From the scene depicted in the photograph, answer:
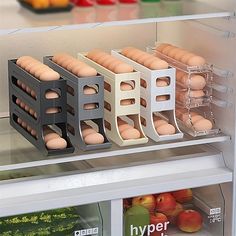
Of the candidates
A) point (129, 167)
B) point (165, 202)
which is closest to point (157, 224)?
point (165, 202)

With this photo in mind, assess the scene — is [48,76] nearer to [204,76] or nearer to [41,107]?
[41,107]

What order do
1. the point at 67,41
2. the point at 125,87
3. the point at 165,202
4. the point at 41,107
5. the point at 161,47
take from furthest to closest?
the point at 67,41 → the point at 161,47 → the point at 165,202 → the point at 125,87 → the point at 41,107

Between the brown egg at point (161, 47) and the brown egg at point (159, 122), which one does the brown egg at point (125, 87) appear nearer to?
the brown egg at point (159, 122)

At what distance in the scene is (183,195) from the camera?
8.31 ft

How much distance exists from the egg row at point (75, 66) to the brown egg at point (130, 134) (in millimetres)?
198

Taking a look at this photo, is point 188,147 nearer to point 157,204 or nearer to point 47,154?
point 157,204

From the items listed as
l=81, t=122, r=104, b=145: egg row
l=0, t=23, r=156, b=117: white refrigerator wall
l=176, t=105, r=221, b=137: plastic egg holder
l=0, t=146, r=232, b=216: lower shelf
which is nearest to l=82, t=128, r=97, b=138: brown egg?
l=81, t=122, r=104, b=145: egg row

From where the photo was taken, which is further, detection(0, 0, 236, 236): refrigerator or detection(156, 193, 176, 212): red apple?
detection(156, 193, 176, 212): red apple

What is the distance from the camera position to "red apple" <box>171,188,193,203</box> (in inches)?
99.3

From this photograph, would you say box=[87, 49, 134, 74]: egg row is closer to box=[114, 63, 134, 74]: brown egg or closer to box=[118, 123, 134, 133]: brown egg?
box=[114, 63, 134, 74]: brown egg

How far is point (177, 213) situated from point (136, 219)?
0.16 m

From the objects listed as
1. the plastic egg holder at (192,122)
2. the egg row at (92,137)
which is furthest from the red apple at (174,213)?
the egg row at (92,137)

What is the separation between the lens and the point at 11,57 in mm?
2666

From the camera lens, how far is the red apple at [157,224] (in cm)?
245
